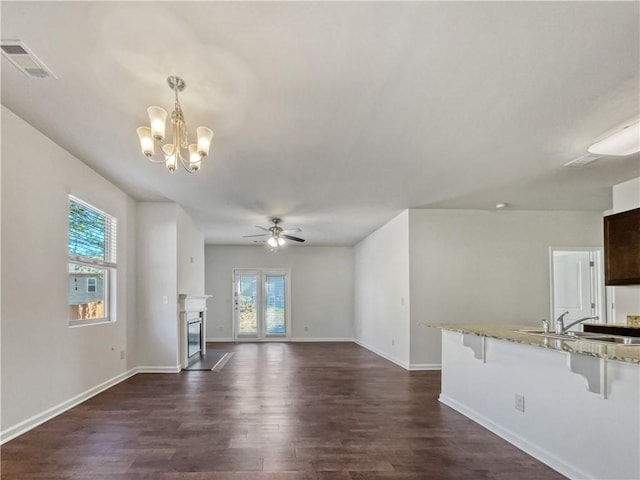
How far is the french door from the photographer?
11.2 m

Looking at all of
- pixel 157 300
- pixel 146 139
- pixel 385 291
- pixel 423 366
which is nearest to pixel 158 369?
pixel 157 300

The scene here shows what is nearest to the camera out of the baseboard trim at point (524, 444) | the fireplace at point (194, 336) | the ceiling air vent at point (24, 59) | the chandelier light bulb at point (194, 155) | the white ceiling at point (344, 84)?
the white ceiling at point (344, 84)

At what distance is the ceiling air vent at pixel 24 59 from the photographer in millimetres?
2342

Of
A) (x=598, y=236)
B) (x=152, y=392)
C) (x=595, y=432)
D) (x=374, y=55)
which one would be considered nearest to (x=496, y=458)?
(x=595, y=432)

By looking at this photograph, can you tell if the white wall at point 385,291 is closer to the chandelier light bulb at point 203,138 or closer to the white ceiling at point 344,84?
the white ceiling at point 344,84

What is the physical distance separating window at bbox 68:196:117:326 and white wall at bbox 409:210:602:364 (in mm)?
4418

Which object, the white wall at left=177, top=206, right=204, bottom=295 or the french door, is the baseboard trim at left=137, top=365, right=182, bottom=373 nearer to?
the white wall at left=177, top=206, right=204, bottom=295

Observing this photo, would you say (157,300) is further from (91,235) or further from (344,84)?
(344,84)

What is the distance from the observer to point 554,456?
2855 millimetres

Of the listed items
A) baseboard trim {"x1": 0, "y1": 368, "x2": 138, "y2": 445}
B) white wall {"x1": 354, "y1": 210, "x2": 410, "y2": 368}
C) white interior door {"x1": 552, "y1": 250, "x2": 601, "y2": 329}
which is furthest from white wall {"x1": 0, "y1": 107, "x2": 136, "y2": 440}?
white interior door {"x1": 552, "y1": 250, "x2": 601, "y2": 329}

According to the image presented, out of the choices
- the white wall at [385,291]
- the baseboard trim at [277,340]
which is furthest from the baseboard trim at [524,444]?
the baseboard trim at [277,340]

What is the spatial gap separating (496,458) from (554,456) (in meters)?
0.38

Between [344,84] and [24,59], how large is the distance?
1924mm

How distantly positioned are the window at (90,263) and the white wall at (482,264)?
442 cm
